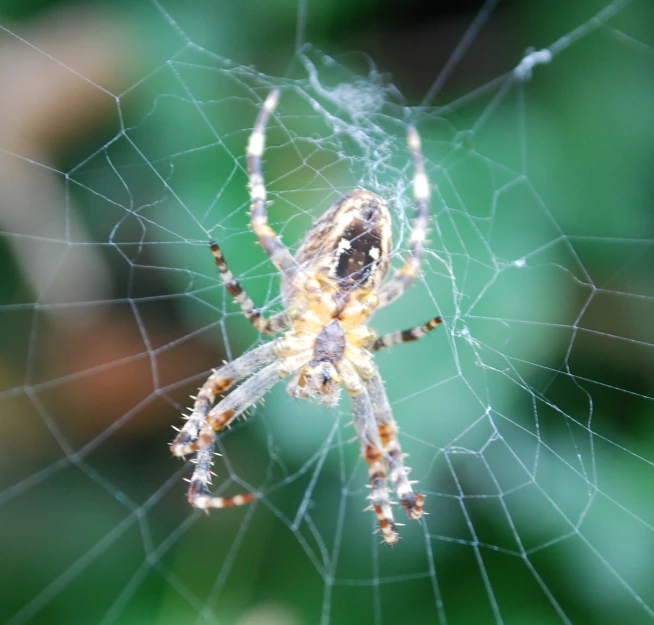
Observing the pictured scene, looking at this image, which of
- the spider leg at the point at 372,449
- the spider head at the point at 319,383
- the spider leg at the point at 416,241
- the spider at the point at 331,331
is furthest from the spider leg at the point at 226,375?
the spider leg at the point at 416,241

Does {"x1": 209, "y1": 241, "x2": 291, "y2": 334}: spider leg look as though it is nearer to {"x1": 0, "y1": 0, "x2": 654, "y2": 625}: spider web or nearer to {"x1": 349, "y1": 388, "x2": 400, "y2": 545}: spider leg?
{"x1": 0, "y1": 0, "x2": 654, "y2": 625}: spider web

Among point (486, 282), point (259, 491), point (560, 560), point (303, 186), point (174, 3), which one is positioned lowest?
point (560, 560)

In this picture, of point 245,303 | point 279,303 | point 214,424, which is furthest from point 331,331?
point 214,424

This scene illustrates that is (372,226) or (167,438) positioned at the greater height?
(372,226)

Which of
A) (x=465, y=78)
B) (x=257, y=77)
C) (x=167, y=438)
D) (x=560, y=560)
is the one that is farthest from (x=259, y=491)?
(x=465, y=78)

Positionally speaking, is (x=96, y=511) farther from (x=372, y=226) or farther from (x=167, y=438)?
(x=372, y=226)

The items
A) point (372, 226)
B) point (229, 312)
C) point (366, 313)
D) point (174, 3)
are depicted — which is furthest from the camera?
point (229, 312)

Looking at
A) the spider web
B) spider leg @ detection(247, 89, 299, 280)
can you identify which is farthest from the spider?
the spider web
